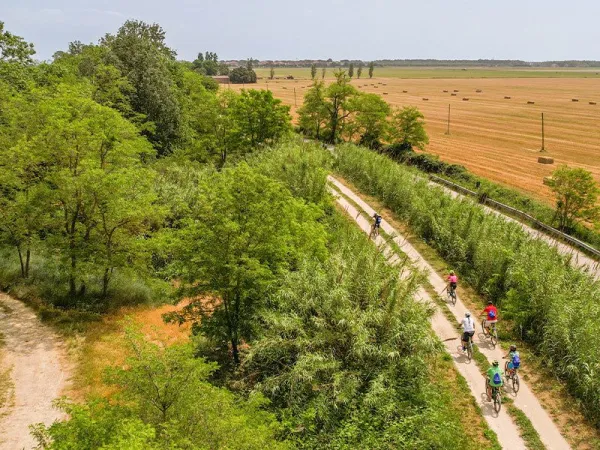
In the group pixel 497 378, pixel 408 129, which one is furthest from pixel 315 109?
pixel 497 378

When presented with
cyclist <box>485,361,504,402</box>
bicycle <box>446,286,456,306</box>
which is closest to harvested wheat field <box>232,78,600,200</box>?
bicycle <box>446,286,456,306</box>

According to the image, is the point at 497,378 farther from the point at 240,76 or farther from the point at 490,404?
the point at 240,76

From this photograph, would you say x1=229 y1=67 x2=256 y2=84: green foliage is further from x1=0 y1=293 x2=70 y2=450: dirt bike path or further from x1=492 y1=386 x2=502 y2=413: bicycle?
x1=492 y1=386 x2=502 y2=413: bicycle

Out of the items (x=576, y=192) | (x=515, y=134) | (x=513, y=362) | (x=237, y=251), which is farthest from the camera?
(x=515, y=134)

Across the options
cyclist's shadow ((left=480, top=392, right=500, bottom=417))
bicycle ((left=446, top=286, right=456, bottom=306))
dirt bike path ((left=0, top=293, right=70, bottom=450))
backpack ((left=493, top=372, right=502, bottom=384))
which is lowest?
dirt bike path ((left=0, top=293, right=70, bottom=450))

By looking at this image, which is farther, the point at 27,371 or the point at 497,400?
the point at 27,371

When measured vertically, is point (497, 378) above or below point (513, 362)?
below

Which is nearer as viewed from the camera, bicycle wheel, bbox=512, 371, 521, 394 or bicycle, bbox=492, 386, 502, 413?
bicycle, bbox=492, 386, 502, 413

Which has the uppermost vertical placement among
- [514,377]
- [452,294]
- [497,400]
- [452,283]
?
[452,283]
